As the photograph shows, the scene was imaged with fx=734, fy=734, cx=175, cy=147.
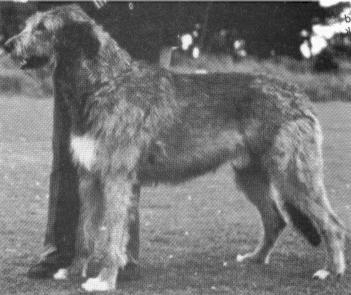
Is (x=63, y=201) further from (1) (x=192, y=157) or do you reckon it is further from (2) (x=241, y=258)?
(2) (x=241, y=258)

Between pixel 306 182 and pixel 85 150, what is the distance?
162cm

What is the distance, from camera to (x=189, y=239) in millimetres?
6383

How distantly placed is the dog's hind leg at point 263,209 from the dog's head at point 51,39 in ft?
5.33

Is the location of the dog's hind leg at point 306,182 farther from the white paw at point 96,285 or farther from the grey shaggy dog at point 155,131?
the white paw at point 96,285

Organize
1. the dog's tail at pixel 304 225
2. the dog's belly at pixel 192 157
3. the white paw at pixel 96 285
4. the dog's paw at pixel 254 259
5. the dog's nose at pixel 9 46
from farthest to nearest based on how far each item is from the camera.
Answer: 1. the dog's paw at pixel 254 259
2. the dog's tail at pixel 304 225
3. the dog's belly at pixel 192 157
4. the dog's nose at pixel 9 46
5. the white paw at pixel 96 285

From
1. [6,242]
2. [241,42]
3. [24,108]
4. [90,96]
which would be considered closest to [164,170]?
[90,96]

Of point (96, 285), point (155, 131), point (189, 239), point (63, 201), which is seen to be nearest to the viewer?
point (96, 285)

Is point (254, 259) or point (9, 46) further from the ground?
point (9, 46)

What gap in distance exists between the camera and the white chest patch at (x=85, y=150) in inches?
192

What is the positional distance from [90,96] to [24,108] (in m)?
12.2

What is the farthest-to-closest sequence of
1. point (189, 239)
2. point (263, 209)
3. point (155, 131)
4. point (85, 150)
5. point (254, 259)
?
point (189, 239)
point (263, 209)
point (254, 259)
point (155, 131)
point (85, 150)

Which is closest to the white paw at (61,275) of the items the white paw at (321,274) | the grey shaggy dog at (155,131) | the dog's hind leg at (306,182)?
the grey shaggy dog at (155,131)

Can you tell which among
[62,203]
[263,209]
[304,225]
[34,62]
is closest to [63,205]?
[62,203]

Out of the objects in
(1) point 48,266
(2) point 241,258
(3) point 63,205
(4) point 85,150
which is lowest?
(2) point 241,258
